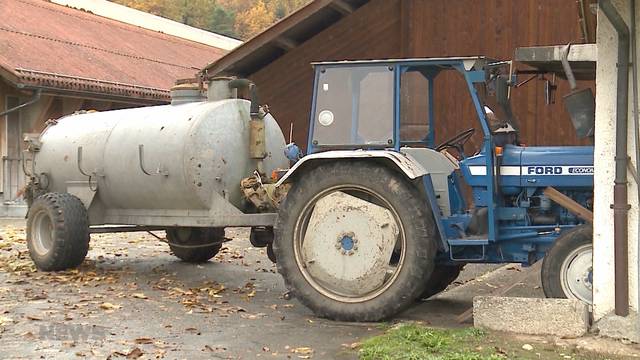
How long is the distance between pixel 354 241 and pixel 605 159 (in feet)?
7.64

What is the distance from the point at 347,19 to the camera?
13.4 meters

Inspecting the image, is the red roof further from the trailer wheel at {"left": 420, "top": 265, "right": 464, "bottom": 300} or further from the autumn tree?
the autumn tree

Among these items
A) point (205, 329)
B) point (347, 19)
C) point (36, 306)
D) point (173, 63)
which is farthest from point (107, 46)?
point (205, 329)

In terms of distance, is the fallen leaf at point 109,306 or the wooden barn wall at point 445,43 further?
the wooden barn wall at point 445,43

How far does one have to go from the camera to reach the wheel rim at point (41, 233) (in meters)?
10.6

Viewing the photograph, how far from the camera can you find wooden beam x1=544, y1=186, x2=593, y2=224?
6.81 metres

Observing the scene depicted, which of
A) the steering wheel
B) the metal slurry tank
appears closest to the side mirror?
the steering wheel

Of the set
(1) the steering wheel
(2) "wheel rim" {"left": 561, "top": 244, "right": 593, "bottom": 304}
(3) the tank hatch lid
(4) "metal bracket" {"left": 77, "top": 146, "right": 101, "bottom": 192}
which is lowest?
(2) "wheel rim" {"left": 561, "top": 244, "right": 593, "bottom": 304}

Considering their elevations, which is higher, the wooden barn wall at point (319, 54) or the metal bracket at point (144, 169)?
the wooden barn wall at point (319, 54)

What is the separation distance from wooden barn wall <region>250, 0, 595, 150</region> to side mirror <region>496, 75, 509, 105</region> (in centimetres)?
408

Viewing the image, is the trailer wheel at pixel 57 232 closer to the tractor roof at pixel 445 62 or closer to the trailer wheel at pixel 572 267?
the tractor roof at pixel 445 62

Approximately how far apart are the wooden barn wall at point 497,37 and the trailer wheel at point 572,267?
516 cm

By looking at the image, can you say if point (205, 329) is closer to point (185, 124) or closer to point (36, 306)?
point (36, 306)

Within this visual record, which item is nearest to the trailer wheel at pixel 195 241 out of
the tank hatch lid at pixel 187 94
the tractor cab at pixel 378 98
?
the tank hatch lid at pixel 187 94
